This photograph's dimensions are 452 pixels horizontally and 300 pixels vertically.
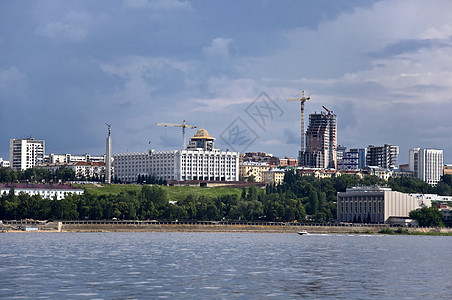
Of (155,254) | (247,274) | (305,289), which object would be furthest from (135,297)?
(155,254)

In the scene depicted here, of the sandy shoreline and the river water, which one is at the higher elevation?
the river water

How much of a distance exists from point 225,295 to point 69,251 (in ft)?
133

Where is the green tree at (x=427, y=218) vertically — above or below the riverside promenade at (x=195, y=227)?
above

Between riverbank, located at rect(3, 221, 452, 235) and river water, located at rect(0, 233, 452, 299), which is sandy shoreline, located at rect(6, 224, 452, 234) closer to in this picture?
riverbank, located at rect(3, 221, 452, 235)

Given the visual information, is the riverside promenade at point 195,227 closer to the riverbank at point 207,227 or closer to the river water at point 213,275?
the riverbank at point 207,227

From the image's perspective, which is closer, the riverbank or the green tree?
the riverbank

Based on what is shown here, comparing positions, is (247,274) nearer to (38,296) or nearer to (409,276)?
(409,276)

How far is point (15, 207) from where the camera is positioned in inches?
6762

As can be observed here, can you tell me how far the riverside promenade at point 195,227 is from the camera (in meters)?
161

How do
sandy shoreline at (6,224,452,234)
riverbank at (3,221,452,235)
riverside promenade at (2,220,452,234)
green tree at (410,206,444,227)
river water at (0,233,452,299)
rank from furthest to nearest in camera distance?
green tree at (410,206,444,227) → sandy shoreline at (6,224,452,234) → riverside promenade at (2,220,452,234) → riverbank at (3,221,452,235) → river water at (0,233,452,299)

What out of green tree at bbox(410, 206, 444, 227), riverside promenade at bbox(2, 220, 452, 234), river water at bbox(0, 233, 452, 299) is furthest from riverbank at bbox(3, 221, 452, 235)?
river water at bbox(0, 233, 452, 299)

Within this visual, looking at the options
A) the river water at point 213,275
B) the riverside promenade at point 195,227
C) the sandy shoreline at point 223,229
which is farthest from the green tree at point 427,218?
the river water at point 213,275

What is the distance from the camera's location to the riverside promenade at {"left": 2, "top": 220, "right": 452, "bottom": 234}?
161 meters

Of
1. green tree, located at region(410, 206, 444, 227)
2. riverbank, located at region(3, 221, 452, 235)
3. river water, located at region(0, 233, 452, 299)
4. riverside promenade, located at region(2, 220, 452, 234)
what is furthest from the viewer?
green tree, located at region(410, 206, 444, 227)
